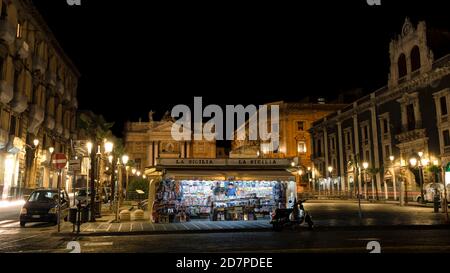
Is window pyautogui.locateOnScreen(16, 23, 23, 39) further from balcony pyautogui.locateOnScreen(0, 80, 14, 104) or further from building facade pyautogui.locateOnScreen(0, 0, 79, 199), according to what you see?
balcony pyautogui.locateOnScreen(0, 80, 14, 104)

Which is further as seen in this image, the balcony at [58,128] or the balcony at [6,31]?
the balcony at [58,128]

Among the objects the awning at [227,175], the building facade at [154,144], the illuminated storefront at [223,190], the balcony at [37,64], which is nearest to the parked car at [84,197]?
the illuminated storefront at [223,190]

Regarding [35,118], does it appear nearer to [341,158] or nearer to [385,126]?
[385,126]

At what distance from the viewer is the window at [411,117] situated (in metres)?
41.3

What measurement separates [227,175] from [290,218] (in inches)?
169

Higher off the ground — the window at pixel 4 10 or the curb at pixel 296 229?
the window at pixel 4 10

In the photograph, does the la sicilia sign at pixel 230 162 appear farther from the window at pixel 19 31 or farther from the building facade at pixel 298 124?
the building facade at pixel 298 124

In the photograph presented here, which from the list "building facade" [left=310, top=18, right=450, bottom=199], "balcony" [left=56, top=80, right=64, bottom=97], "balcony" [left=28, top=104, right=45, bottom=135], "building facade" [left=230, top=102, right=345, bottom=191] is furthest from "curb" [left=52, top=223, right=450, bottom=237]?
"building facade" [left=230, top=102, right=345, bottom=191]

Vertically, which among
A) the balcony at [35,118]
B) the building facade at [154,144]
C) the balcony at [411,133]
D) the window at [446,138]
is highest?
the building facade at [154,144]

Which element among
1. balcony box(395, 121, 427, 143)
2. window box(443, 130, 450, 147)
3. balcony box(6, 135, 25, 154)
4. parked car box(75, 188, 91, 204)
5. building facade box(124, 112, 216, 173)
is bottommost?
parked car box(75, 188, 91, 204)

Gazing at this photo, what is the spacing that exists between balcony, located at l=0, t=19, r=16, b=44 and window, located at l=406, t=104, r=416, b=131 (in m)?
36.3

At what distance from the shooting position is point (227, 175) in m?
20.2

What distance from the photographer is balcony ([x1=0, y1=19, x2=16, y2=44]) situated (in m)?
30.2
